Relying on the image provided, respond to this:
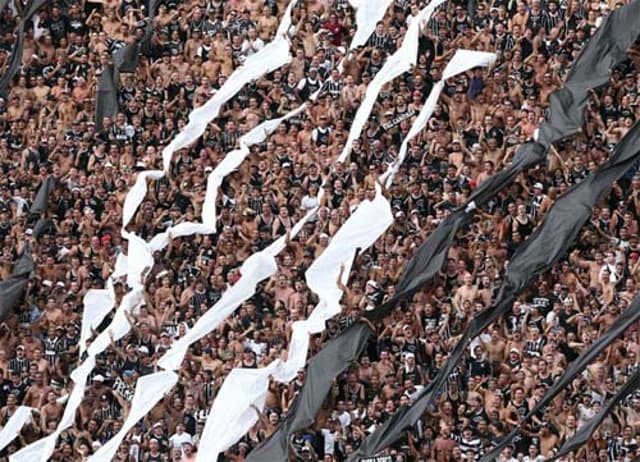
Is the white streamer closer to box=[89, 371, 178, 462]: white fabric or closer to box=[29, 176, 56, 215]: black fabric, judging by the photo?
box=[89, 371, 178, 462]: white fabric

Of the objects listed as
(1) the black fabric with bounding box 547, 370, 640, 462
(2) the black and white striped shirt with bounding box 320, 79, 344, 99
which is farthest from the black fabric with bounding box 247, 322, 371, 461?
(2) the black and white striped shirt with bounding box 320, 79, 344, 99

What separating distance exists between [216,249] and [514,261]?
5.13 meters

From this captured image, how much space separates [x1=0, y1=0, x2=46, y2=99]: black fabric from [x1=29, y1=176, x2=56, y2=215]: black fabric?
307 centimetres

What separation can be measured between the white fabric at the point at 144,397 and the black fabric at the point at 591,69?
261 inches

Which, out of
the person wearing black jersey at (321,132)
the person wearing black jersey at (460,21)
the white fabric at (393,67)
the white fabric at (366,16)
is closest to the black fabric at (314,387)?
the white fabric at (393,67)

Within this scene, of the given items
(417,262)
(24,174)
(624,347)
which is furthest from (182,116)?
(624,347)

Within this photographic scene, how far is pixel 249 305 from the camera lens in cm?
4081

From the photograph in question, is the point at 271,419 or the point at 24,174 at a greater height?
the point at 24,174

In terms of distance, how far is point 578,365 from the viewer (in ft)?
123

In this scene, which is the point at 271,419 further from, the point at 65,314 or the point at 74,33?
the point at 74,33

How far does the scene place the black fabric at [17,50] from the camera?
47062 millimetres

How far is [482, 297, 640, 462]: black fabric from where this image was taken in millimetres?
37344

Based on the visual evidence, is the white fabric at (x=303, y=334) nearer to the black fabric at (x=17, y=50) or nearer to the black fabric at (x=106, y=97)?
the black fabric at (x=106, y=97)

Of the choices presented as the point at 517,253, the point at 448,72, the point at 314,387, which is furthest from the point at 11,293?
the point at 517,253
